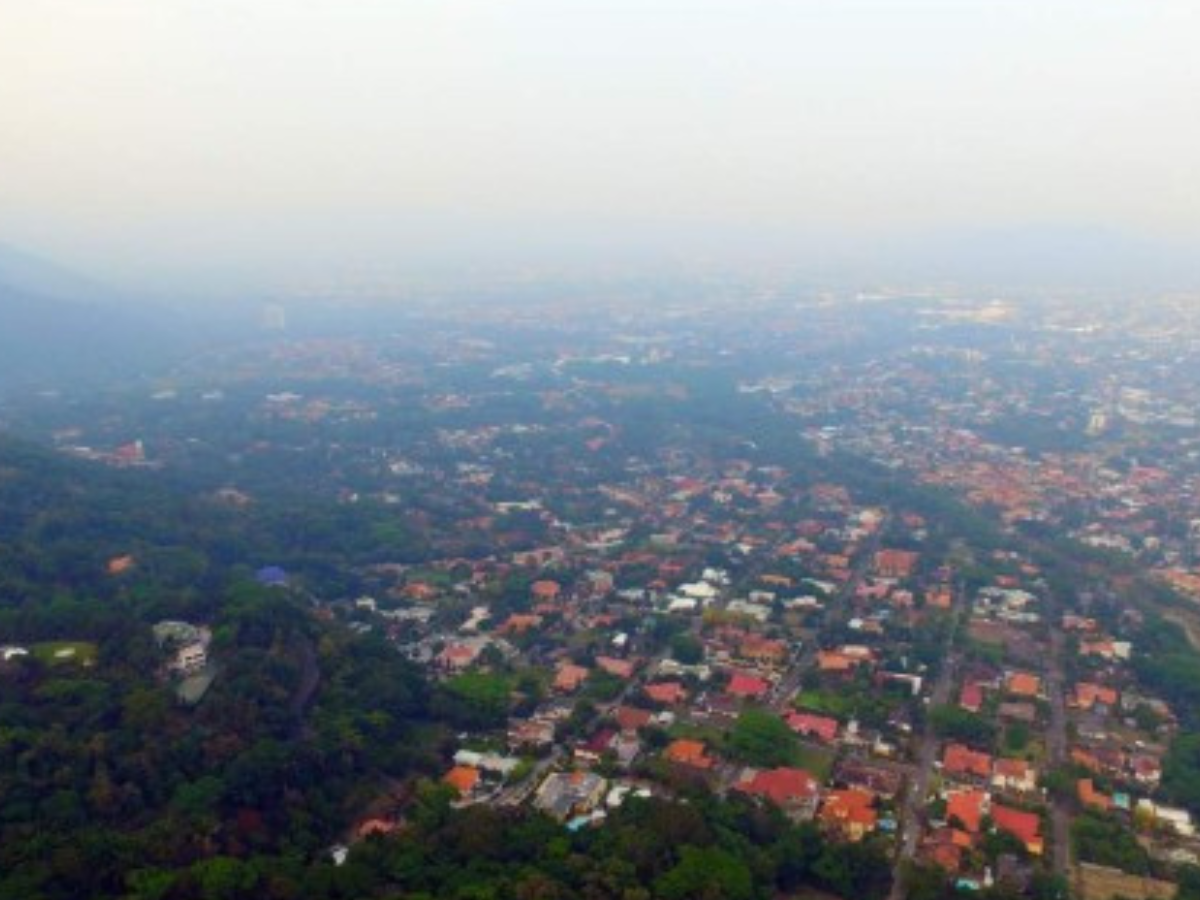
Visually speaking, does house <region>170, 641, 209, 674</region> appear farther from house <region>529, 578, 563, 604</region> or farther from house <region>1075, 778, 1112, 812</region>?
house <region>1075, 778, 1112, 812</region>

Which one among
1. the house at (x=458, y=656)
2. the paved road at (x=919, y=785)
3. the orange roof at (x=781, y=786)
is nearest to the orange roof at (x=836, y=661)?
the paved road at (x=919, y=785)

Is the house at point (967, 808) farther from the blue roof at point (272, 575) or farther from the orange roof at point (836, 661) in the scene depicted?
the blue roof at point (272, 575)

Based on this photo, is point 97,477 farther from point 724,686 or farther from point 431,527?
point 724,686

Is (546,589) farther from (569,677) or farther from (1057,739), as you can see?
(1057,739)

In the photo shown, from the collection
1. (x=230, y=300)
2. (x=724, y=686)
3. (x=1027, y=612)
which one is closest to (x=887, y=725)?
(x=724, y=686)

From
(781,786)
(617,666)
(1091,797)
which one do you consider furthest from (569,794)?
(1091,797)

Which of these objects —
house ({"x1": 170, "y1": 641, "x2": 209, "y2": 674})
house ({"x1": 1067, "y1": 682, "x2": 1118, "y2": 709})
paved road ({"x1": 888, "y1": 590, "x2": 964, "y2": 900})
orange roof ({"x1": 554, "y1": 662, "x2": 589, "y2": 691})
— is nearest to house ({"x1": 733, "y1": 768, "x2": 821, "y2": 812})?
paved road ({"x1": 888, "y1": 590, "x2": 964, "y2": 900})
